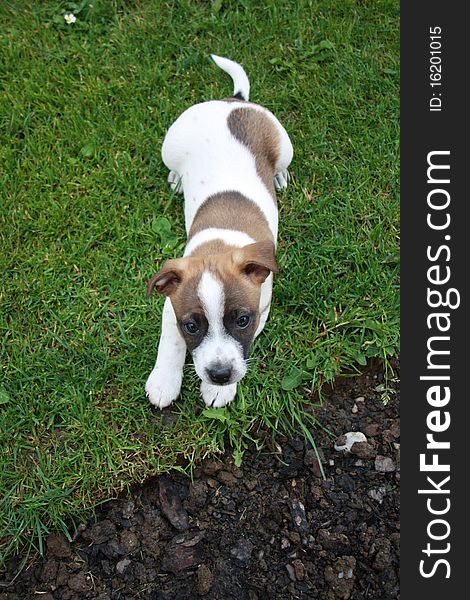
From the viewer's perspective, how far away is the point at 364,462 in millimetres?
4238

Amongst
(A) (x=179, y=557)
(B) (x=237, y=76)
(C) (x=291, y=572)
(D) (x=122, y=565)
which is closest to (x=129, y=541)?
(D) (x=122, y=565)

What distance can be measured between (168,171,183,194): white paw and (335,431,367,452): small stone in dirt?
2.27 meters

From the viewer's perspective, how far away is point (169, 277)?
3.88 meters

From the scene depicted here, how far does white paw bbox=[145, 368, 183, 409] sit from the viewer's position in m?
4.51

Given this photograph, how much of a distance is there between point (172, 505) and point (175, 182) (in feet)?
8.12

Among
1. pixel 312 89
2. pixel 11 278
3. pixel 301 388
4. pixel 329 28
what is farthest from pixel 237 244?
pixel 329 28

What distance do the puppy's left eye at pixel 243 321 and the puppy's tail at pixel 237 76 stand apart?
240 cm

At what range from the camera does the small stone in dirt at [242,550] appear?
155 inches

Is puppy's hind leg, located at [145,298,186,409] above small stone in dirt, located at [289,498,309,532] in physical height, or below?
above

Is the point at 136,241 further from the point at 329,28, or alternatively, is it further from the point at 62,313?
the point at 329,28

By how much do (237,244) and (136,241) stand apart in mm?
1316

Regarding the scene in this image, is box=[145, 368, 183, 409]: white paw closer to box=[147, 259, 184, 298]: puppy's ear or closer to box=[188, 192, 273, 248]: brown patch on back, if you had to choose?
box=[147, 259, 184, 298]: puppy's ear

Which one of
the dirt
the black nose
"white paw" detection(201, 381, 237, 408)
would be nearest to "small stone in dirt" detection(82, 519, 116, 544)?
the dirt

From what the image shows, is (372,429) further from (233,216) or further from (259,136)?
(259,136)
